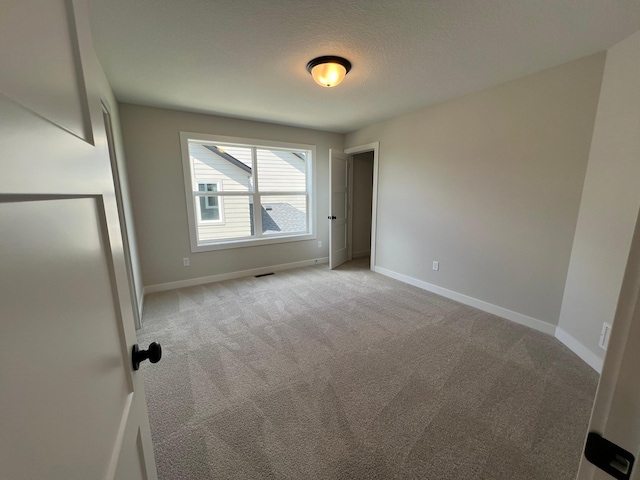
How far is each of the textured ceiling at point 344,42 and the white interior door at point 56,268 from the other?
1.36m

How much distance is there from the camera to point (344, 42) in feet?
6.19

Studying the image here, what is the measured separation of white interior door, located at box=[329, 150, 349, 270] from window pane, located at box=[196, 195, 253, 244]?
4.51ft

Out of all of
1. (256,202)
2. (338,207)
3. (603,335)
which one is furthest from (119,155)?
(603,335)

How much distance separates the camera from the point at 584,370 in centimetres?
200

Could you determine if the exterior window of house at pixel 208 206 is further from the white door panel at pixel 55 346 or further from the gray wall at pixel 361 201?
the white door panel at pixel 55 346

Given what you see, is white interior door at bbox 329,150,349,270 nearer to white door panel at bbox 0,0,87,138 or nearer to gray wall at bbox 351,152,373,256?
gray wall at bbox 351,152,373,256

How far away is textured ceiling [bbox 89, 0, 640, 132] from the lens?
1560 millimetres

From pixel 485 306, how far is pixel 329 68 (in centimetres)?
294

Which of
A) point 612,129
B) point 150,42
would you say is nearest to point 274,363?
point 150,42

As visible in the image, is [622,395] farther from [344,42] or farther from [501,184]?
[501,184]

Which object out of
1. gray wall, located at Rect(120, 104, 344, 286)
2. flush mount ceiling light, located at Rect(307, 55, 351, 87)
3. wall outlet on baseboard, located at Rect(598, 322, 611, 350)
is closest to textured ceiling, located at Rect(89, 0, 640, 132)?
flush mount ceiling light, located at Rect(307, 55, 351, 87)

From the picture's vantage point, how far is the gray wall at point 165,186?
127 inches

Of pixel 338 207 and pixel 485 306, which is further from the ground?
pixel 338 207

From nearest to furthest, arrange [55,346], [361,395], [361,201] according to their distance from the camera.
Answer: [55,346]
[361,395]
[361,201]
